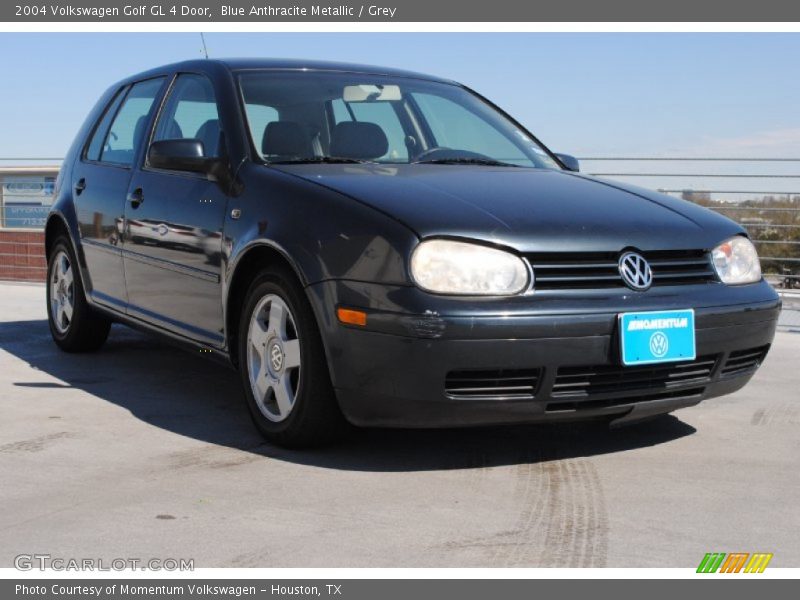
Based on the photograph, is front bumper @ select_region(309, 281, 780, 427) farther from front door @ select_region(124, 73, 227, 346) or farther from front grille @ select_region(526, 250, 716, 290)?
front door @ select_region(124, 73, 227, 346)

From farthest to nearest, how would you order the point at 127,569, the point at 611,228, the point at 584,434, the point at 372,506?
the point at 584,434, the point at 611,228, the point at 372,506, the point at 127,569

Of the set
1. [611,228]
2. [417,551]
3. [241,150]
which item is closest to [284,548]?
[417,551]

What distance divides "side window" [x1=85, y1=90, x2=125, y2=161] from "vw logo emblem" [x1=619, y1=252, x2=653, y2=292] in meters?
3.48

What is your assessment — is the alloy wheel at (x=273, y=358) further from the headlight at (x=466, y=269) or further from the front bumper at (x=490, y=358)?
the headlight at (x=466, y=269)

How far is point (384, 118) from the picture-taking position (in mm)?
5574

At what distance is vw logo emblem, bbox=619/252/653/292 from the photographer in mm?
4148

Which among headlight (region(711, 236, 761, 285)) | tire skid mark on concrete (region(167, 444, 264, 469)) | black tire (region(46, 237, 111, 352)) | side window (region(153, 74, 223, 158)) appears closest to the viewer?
tire skid mark on concrete (region(167, 444, 264, 469))

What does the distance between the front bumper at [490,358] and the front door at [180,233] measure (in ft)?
3.10

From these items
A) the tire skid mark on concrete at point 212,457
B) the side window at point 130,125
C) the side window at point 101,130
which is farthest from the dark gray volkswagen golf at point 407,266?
the side window at point 101,130

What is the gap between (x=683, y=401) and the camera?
440 cm

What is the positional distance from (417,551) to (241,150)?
221cm

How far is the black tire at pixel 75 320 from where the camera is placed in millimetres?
6746

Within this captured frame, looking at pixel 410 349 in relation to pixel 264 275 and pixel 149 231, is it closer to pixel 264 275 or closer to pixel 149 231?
pixel 264 275

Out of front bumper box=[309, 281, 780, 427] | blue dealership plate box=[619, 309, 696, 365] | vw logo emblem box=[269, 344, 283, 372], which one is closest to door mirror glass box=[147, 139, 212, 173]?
vw logo emblem box=[269, 344, 283, 372]
